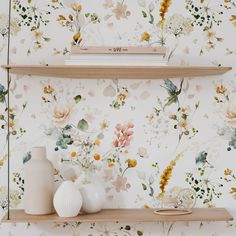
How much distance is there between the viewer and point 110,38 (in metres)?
2.17

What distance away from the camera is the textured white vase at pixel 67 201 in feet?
6.39

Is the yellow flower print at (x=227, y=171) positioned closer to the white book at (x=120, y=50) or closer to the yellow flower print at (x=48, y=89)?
the white book at (x=120, y=50)

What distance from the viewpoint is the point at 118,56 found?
1.96m

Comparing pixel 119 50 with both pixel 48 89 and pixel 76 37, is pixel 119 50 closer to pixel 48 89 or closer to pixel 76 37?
pixel 76 37

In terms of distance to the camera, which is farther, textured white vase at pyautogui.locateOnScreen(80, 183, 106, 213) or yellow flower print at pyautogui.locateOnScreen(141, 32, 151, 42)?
yellow flower print at pyautogui.locateOnScreen(141, 32, 151, 42)

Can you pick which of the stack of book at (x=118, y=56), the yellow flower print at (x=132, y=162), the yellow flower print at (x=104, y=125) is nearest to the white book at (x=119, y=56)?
the stack of book at (x=118, y=56)

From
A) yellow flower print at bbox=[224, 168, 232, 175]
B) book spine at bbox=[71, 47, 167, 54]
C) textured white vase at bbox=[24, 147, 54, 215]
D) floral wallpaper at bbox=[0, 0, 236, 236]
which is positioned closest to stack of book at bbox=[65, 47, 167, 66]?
book spine at bbox=[71, 47, 167, 54]

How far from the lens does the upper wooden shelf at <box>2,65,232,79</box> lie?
1919 millimetres

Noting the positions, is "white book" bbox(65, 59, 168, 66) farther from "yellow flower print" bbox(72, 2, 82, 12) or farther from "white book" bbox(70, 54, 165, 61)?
"yellow flower print" bbox(72, 2, 82, 12)

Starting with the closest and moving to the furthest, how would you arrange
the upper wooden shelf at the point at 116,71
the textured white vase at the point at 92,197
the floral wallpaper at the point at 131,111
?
1. the upper wooden shelf at the point at 116,71
2. the textured white vase at the point at 92,197
3. the floral wallpaper at the point at 131,111

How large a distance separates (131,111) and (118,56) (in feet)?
1.03

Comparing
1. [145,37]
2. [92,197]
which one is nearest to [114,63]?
[145,37]

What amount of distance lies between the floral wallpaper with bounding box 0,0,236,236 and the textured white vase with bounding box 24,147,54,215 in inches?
5.5

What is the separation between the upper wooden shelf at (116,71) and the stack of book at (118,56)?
0.03m
